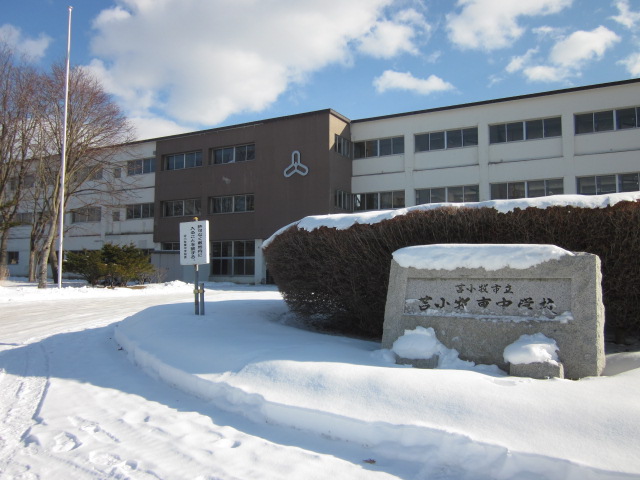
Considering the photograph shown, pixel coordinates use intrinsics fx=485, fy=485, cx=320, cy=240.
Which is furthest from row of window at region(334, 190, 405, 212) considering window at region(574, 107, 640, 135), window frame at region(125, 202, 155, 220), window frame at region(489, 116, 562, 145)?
window frame at region(125, 202, 155, 220)

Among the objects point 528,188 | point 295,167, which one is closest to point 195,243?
point 295,167

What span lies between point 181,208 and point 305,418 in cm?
3155

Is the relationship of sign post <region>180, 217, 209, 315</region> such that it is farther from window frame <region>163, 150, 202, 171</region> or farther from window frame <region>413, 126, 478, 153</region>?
window frame <region>163, 150, 202, 171</region>

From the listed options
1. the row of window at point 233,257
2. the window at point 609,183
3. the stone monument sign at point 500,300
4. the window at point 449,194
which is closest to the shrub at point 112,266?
the row of window at point 233,257

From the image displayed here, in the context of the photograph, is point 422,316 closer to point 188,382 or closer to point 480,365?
point 480,365

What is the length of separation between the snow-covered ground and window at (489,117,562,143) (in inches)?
900

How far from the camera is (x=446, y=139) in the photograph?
2797 cm

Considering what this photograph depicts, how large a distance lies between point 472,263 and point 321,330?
11.7 ft

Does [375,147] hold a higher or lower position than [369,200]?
higher

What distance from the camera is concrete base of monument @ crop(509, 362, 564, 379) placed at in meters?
4.55

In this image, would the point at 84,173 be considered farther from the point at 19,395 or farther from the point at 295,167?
the point at 19,395

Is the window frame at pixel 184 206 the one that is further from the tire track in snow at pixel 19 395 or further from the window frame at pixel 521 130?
the tire track in snow at pixel 19 395

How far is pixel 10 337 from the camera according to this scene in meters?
8.99

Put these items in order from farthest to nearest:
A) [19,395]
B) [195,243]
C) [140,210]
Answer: [140,210], [195,243], [19,395]
